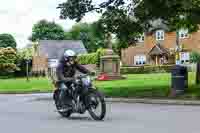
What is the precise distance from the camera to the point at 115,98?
24.1 meters

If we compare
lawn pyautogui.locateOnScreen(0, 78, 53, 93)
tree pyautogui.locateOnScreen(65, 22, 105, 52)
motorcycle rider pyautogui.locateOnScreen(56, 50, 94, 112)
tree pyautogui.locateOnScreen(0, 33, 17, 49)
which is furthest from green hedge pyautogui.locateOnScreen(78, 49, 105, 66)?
motorcycle rider pyautogui.locateOnScreen(56, 50, 94, 112)

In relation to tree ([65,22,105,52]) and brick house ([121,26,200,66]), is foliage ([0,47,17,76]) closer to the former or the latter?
tree ([65,22,105,52])

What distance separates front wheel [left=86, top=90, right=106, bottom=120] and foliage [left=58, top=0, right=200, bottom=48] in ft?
31.1

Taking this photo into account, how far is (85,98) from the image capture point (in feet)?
48.6

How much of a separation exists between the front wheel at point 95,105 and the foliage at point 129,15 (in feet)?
31.1

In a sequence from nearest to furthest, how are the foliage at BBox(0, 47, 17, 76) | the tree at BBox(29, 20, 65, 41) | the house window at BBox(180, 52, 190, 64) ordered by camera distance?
the house window at BBox(180, 52, 190, 64), the foliage at BBox(0, 47, 17, 76), the tree at BBox(29, 20, 65, 41)

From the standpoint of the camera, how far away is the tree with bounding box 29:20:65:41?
133000 mm

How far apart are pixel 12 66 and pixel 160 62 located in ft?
71.5

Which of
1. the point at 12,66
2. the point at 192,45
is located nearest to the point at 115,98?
the point at 192,45

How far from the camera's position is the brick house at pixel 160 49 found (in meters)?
78.9

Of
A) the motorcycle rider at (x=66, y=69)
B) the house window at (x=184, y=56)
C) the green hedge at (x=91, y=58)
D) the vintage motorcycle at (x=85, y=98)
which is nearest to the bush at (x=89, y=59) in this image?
the green hedge at (x=91, y=58)

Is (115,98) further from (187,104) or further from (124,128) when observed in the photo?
(124,128)

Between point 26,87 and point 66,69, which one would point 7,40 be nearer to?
point 26,87

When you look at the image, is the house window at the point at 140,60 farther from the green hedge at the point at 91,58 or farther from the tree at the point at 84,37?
the green hedge at the point at 91,58
